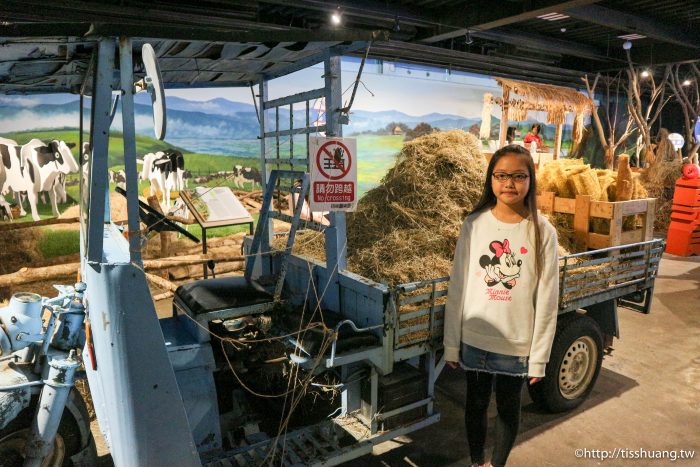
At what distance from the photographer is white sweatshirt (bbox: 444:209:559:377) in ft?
8.46

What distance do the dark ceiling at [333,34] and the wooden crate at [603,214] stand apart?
269 cm

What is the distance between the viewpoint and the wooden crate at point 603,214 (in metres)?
4.45

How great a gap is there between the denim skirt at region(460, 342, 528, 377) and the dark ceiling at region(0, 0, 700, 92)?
1911 millimetres

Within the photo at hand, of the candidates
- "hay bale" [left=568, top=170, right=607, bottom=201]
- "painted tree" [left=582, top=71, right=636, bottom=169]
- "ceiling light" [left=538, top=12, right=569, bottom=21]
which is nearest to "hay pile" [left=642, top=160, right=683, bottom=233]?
"painted tree" [left=582, top=71, right=636, bottom=169]

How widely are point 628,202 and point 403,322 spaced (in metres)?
3.02

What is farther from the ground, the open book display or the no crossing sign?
the no crossing sign

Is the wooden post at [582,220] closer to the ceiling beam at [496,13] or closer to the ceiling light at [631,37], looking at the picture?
the ceiling beam at [496,13]

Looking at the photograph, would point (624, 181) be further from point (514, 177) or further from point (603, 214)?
point (514, 177)

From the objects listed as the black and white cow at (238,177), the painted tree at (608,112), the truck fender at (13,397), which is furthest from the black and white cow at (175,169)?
the painted tree at (608,112)

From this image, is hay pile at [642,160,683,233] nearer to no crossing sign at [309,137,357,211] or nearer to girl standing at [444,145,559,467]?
girl standing at [444,145,559,467]

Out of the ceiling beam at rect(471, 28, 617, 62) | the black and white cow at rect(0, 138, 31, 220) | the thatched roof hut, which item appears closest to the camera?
the black and white cow at rect(0, 138, 31, 220)

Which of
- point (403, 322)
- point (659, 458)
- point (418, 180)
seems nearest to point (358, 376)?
point (403, 322)

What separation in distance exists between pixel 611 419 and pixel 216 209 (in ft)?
15.7

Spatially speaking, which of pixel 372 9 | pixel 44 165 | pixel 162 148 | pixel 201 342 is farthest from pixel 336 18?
pixel 201 342
